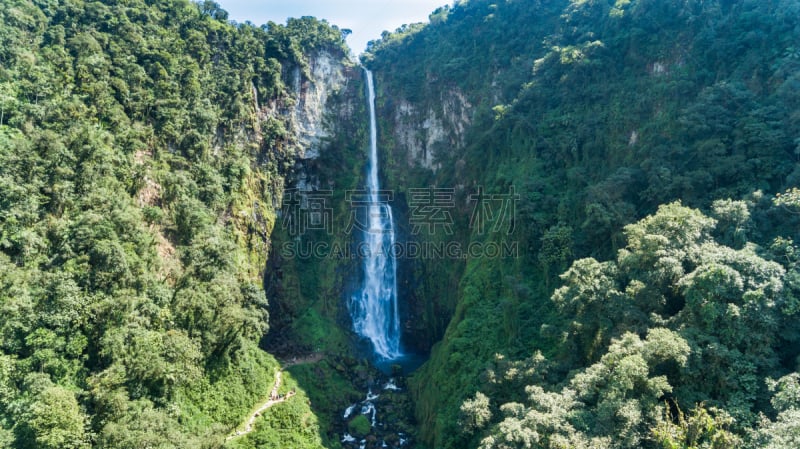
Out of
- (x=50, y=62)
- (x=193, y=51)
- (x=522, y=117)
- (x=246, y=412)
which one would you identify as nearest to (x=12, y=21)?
(x=50, y=62)

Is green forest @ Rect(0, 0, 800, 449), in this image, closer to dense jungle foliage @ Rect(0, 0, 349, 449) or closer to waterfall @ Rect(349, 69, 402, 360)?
dense jungle foliage @ Rect(0, 0, 349, 449)

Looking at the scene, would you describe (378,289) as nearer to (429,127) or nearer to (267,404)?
(267,404)

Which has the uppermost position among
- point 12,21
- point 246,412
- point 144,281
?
point 12,21

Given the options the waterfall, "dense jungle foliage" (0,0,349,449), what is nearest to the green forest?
"dense jungle foliage" (0,0,349,449)

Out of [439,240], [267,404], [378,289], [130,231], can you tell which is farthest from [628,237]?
[130,231]

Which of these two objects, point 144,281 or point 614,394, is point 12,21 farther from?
point 614,394

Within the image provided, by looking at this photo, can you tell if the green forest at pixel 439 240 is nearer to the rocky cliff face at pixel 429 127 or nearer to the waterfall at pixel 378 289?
the rocky cliff face at pixel 429 127

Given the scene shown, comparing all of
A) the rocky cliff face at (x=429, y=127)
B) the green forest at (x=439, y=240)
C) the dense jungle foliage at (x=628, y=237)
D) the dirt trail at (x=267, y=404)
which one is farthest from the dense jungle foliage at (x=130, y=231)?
the rocky cliff face at (x=429, y=127)
